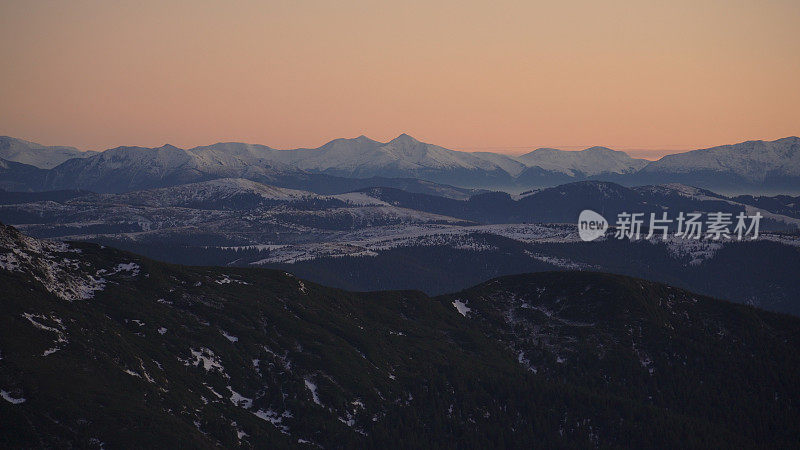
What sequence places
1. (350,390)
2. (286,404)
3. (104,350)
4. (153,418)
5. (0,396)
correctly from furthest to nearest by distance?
1. (350,390)
2. (286,404)
3. (104,350)
4. (153,418)
5. (0,396)

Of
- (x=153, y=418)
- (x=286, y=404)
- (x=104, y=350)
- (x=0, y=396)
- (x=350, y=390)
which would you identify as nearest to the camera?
(x=0, y=396)

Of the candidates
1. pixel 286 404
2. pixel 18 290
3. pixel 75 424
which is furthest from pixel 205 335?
pixel 75 424

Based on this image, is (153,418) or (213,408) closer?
(153,418)

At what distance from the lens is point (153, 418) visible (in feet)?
492

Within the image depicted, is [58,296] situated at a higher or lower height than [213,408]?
higher

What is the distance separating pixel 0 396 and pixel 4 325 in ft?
75.9

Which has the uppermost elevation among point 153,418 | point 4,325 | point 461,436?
point 4,325

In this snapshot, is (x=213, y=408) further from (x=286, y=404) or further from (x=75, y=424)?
(x=75, y=424)

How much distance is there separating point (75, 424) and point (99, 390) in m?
11.5

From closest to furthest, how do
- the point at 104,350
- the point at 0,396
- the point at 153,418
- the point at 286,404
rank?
the point at 0,396, the point at 153,418, the point at 104,350, the point at 286,404

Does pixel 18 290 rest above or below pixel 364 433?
above

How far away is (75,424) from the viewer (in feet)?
465

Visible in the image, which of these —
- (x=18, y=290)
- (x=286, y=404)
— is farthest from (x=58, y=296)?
(x=286, y=404)

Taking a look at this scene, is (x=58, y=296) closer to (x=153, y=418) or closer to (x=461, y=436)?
(x=153, y=418)
